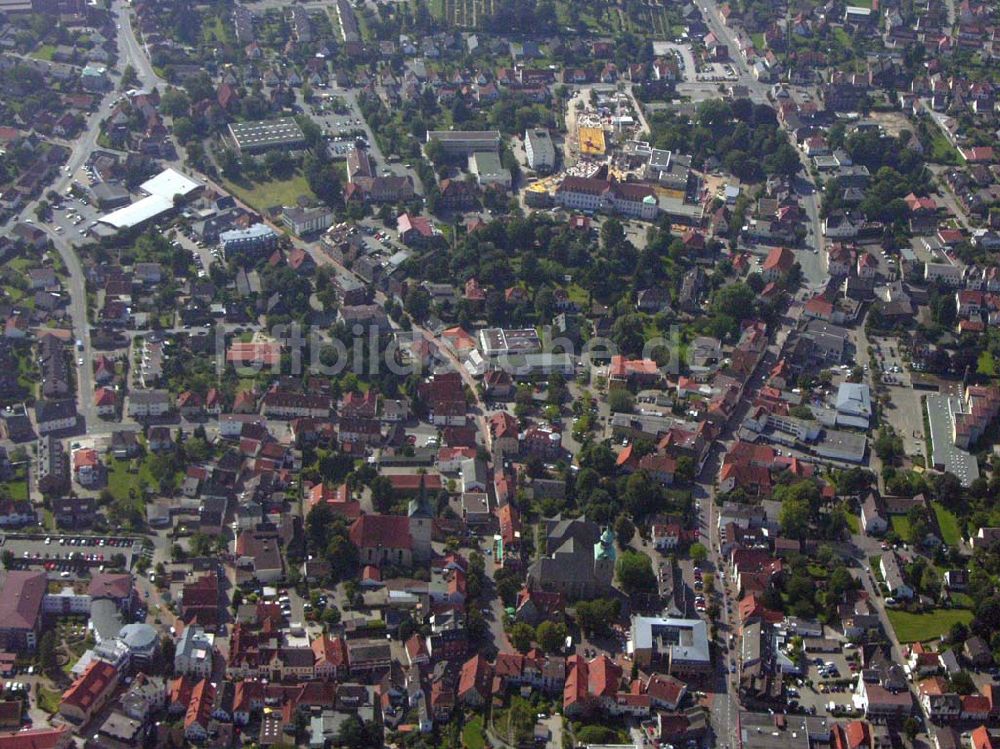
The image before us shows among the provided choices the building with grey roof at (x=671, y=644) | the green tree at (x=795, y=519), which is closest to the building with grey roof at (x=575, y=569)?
the building with grey roof at (x=671, y=644)

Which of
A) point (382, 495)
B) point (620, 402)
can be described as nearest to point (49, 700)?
point (382, 495)

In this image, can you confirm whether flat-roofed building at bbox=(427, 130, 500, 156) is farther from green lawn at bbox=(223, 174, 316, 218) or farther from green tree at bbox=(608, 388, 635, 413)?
green tree at bbox=(608, 388, 635, 413)

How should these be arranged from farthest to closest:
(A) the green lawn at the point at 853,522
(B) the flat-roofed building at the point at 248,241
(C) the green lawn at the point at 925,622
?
(B) the flat-roofed building at the point at 248,241 < (A) the green lawn at the point at 853,522 < (C) the green lawn at the point at 925,622

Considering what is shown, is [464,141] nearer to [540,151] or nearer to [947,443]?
[540,151]

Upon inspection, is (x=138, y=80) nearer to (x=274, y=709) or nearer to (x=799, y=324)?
(x=799, y=324)

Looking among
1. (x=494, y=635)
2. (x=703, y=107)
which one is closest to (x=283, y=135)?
(x=703, y=107)

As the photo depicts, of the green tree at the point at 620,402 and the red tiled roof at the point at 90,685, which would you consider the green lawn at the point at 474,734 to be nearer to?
the red tiled roof at the point at 90,685

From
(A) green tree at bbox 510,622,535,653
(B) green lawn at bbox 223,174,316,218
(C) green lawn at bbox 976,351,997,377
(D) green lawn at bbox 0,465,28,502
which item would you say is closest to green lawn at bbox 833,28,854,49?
(C) green lawn at bbox 976,351,997,377
